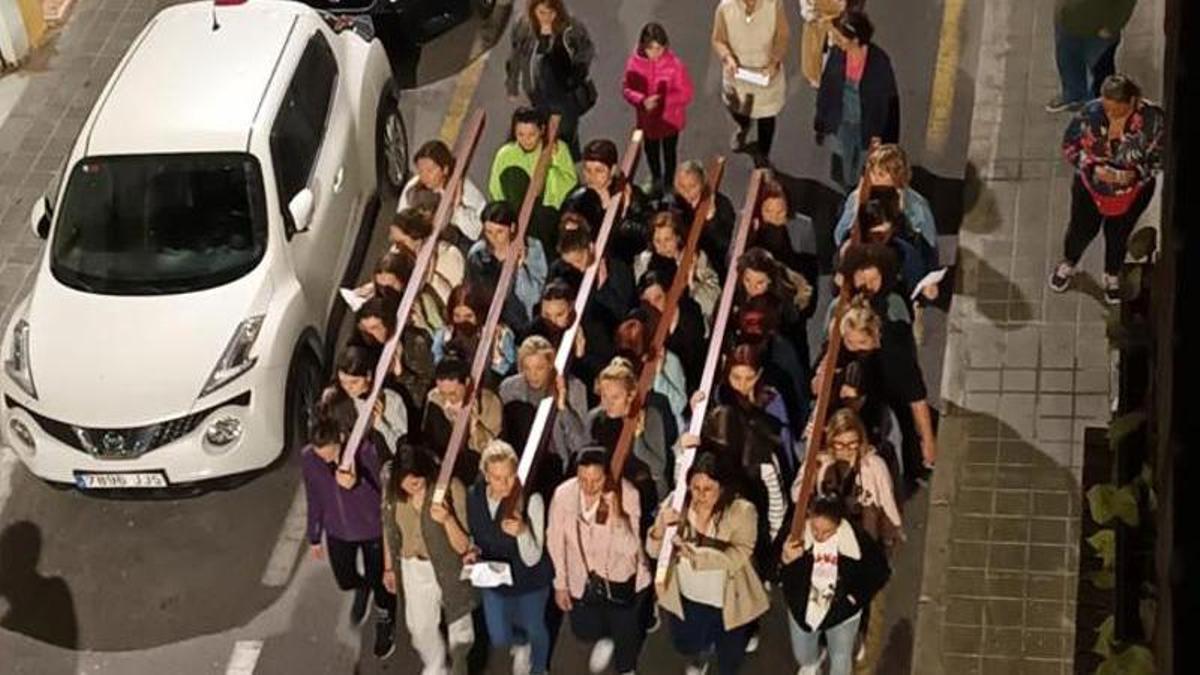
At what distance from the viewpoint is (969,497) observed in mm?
11070

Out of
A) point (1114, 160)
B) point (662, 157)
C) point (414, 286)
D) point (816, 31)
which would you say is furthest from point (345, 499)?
point (1114, 160)

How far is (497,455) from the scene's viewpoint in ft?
30.0

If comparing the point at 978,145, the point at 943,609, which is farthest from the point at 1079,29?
the point at 943,609

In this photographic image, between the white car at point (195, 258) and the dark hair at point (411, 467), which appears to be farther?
the white car at point (195, 258)

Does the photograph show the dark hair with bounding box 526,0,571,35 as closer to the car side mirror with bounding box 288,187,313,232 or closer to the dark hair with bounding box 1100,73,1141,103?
the car side mirror with bounding box 288,187,313,232

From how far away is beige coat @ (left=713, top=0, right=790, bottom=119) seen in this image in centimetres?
1204

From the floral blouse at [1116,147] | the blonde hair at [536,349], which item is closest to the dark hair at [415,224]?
the blonde hair at [536,349]

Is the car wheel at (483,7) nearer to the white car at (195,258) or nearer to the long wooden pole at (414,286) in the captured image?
the white car at (195,258)

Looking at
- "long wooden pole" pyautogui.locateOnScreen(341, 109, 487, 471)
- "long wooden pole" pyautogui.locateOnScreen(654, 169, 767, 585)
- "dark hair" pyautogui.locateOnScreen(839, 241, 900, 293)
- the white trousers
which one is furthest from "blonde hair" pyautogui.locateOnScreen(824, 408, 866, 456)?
"long wooden pole" pyautogui.locateOnScreen(341, 109, 487, 471)

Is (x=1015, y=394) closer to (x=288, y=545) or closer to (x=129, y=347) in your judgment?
(x=288, y=545)

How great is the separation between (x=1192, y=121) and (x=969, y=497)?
4535 mm

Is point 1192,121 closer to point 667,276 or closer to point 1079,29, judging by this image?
point 667,276

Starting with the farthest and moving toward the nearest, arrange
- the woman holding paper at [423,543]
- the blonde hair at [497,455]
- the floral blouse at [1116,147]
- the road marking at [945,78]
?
the road marking at [945,78] → the floral blouse at [1116,147] → the woman holding paper at [423,543] → the blonde hair at [497,455]

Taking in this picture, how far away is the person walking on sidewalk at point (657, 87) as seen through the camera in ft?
39.1
